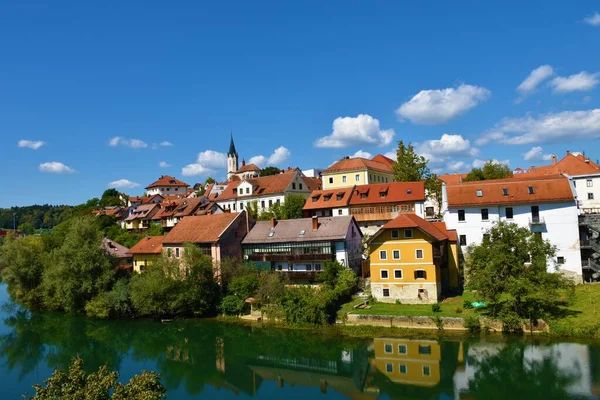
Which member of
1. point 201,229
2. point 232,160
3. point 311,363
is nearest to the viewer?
point 311,363

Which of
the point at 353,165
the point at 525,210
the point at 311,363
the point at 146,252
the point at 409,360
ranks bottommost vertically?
the point at 311,363

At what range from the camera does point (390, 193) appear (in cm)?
4912

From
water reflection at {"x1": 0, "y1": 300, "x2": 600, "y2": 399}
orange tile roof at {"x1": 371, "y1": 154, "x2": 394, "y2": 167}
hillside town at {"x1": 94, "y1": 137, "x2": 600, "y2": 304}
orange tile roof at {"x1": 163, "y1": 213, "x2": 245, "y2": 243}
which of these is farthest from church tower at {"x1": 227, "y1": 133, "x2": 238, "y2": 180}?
water reflection at {"x1": 0, "y1": 300, "x2": 600, "y2": 399}

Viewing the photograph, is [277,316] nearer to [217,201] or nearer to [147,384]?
[147,384]

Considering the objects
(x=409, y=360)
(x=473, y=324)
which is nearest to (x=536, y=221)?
(x=473, y=324)

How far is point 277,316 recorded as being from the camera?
38.6 meters

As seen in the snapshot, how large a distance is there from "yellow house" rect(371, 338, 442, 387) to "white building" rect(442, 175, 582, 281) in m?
13.3

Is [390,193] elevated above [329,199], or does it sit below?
above

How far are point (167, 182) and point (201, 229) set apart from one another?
71374 millimetres

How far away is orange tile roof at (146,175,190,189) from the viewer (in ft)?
385

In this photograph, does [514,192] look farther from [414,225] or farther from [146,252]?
[146,252]

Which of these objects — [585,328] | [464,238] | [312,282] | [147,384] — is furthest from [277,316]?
[147,384]

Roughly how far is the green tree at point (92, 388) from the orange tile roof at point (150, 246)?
139 feet

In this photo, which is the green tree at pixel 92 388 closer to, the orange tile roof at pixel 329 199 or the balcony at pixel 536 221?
the balcony at pixel 536 221
